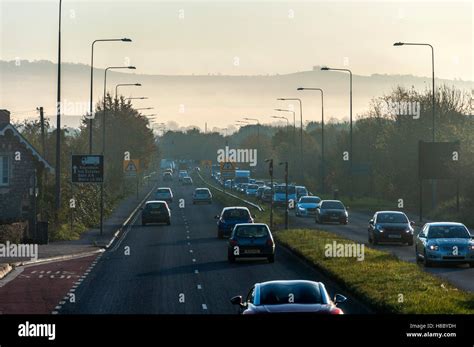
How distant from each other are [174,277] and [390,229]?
55.0 feet

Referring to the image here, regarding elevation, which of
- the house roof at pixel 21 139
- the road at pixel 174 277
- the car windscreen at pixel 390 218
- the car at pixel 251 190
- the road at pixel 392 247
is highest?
the house roof at pixel 21 139

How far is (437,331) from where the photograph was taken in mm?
18484

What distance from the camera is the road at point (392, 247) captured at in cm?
3403

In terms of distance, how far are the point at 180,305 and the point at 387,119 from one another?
8890 cm

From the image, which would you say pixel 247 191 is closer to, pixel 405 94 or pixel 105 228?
pixel 405 94

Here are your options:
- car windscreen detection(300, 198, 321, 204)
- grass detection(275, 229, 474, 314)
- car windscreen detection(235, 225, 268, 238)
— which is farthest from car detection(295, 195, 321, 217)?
car windscreen detection(235, 225, 268, 238)

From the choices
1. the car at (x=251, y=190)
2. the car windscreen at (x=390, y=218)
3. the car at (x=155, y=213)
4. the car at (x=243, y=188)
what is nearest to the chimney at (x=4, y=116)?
the car at (x=155, y=213)

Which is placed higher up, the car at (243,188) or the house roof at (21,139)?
the house roof at (21,139)

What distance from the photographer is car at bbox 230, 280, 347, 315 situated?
1886 cm

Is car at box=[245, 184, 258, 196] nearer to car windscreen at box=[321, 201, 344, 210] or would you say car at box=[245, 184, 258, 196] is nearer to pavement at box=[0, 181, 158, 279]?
pavement at box=[0, 181, 158, 279]

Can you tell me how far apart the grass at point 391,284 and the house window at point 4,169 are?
830 inches

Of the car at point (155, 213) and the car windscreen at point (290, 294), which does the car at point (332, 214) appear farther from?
the car windscreen at point (290, 294)

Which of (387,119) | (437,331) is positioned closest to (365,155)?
(387,119)

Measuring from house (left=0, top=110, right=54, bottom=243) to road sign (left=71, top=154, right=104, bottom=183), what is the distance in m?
2.89
